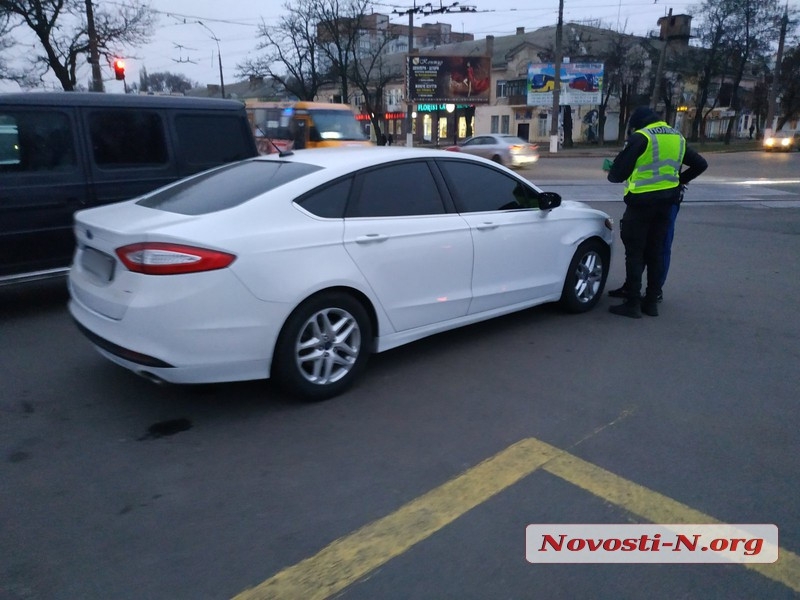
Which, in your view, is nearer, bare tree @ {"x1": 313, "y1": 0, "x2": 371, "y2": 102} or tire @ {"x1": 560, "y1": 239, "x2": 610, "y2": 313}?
tire @ {"x1": 560, "y1": 239, "x2": 610, "y2": 313}

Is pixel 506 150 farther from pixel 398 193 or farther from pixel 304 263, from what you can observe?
pixel 304 263

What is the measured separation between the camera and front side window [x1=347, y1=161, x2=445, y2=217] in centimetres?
435

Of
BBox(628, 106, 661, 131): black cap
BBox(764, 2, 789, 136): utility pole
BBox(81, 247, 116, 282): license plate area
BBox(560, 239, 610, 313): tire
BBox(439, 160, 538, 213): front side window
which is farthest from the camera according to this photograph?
BBox(764, 2, 789, 136): utility pole

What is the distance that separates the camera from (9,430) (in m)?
3.69

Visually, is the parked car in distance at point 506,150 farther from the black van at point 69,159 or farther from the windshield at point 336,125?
the black van at point 69,159

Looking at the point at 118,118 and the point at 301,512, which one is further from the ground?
the point at 118,118

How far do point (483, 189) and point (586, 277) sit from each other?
5.20 ft

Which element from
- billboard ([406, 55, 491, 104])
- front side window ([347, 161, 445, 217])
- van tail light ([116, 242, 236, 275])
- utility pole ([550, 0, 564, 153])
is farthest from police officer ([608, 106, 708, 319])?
billboard ([406, 55, 491, 104])

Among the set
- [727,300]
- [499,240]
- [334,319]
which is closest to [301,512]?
[334,319]

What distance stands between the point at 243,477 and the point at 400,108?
73.6m

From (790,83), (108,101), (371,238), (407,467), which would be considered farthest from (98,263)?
(790,83)

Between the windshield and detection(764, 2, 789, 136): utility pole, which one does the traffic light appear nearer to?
the windshield

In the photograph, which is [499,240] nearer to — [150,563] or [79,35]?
[150,563]

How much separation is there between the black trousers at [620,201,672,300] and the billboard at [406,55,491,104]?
1638 inches
